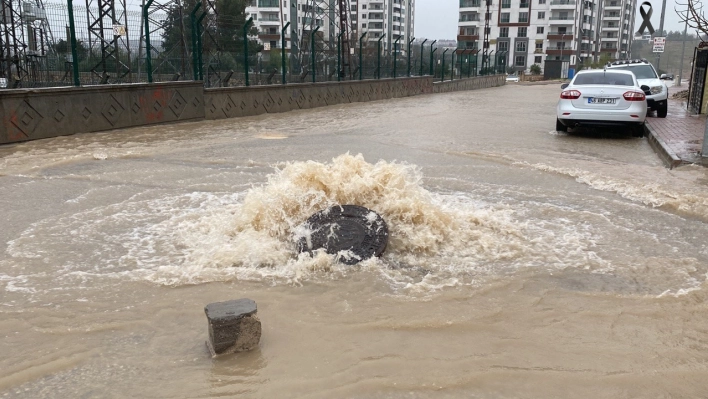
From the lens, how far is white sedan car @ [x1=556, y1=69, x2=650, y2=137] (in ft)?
43.3

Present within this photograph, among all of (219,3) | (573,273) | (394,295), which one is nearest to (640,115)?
(573,273)

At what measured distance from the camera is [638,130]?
1420cm

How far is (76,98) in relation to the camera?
14.5m

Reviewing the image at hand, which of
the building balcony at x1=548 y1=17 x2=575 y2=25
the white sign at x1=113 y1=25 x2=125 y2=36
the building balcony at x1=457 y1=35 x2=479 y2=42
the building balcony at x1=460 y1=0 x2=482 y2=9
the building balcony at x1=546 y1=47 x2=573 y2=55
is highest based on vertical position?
the building balcony at x1=460 y1=0 x2=482 y2=9

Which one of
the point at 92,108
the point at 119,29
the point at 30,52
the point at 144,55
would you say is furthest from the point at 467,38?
the point at 92,108

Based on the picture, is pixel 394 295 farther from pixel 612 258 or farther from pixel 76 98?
pixel 76 98

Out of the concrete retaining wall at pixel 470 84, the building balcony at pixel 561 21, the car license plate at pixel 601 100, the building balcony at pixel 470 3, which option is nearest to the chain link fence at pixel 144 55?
the car license plate at pixel 601 100

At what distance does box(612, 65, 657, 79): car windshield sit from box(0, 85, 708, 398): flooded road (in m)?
11.3

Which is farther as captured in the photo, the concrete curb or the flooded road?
the concrete curb

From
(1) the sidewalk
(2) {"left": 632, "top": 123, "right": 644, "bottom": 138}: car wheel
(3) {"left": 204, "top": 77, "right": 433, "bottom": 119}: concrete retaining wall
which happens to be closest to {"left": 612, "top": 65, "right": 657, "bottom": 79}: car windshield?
(1) the sidewalk

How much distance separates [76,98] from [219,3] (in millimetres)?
29085

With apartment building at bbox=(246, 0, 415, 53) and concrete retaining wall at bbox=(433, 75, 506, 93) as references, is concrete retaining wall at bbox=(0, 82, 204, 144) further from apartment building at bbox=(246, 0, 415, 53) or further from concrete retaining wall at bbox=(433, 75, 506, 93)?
apartment building at bbox=(246, 0, 415, 53)

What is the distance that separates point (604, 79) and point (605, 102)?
0.90 m

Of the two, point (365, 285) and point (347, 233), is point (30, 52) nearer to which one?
point (347, 233)
